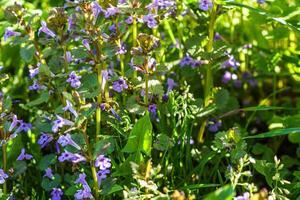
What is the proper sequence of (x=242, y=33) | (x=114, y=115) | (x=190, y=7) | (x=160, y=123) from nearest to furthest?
(x=114, y=115) < (x=160, y=123) < (x=190, y=7) < (x=242, y=33)

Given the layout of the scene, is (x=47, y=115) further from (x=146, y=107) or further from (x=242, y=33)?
(x=242, y=33)

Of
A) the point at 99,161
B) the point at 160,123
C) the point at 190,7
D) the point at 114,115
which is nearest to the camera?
the point at 99,161

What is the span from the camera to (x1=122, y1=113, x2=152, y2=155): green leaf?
2395 millimetres

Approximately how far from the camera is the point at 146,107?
8.36 ft

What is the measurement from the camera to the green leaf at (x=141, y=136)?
2.39 metres

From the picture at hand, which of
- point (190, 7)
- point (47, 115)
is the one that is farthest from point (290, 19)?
point (47, 115)

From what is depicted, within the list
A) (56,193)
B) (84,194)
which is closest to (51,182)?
(56,193)

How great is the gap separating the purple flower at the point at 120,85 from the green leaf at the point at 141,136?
0.23 metres

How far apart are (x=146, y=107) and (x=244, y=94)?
4.61 ft

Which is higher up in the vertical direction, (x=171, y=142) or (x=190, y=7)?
(x=190, y=7)

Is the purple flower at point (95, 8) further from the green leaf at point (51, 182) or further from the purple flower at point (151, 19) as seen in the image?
the green leaf at point (51, 182)

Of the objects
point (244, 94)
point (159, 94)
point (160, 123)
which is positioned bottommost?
point (244, 94)

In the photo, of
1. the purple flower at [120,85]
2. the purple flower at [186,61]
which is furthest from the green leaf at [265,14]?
the purple flower at [120,85]

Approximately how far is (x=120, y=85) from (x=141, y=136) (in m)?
0.28
